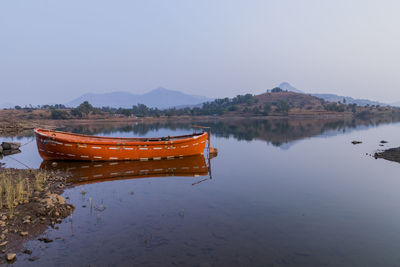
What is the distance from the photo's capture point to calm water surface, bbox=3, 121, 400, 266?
8.62 m

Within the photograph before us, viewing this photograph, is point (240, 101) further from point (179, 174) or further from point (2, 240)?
point (2, 240)

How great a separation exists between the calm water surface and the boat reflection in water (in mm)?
1294

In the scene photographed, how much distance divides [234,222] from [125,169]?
1271 cm

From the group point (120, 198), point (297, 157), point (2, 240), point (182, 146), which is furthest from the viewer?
point (297, 157)

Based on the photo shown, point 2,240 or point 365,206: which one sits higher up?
point 2,240

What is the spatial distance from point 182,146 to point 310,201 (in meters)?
13.9

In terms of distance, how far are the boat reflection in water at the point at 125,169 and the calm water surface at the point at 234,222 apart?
1.29 metres

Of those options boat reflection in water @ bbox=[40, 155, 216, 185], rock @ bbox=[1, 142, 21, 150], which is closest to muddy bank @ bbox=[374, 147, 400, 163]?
boat reflection in water @ bbox=[40, 155, 216, 185]

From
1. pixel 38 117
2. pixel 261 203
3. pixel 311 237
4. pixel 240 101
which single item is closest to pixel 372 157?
pixel 261 203

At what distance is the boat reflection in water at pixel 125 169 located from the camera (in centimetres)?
1906

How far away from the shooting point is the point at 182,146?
25344mm

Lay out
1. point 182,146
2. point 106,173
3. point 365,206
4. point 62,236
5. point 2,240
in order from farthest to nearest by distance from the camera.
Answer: point 182,146 → point 106,173 → point 365,206 → point 62,236 → point 2,240

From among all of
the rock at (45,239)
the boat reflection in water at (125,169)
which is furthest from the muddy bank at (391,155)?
the rock at (45,239)

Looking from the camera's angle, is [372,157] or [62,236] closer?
[62,236]
